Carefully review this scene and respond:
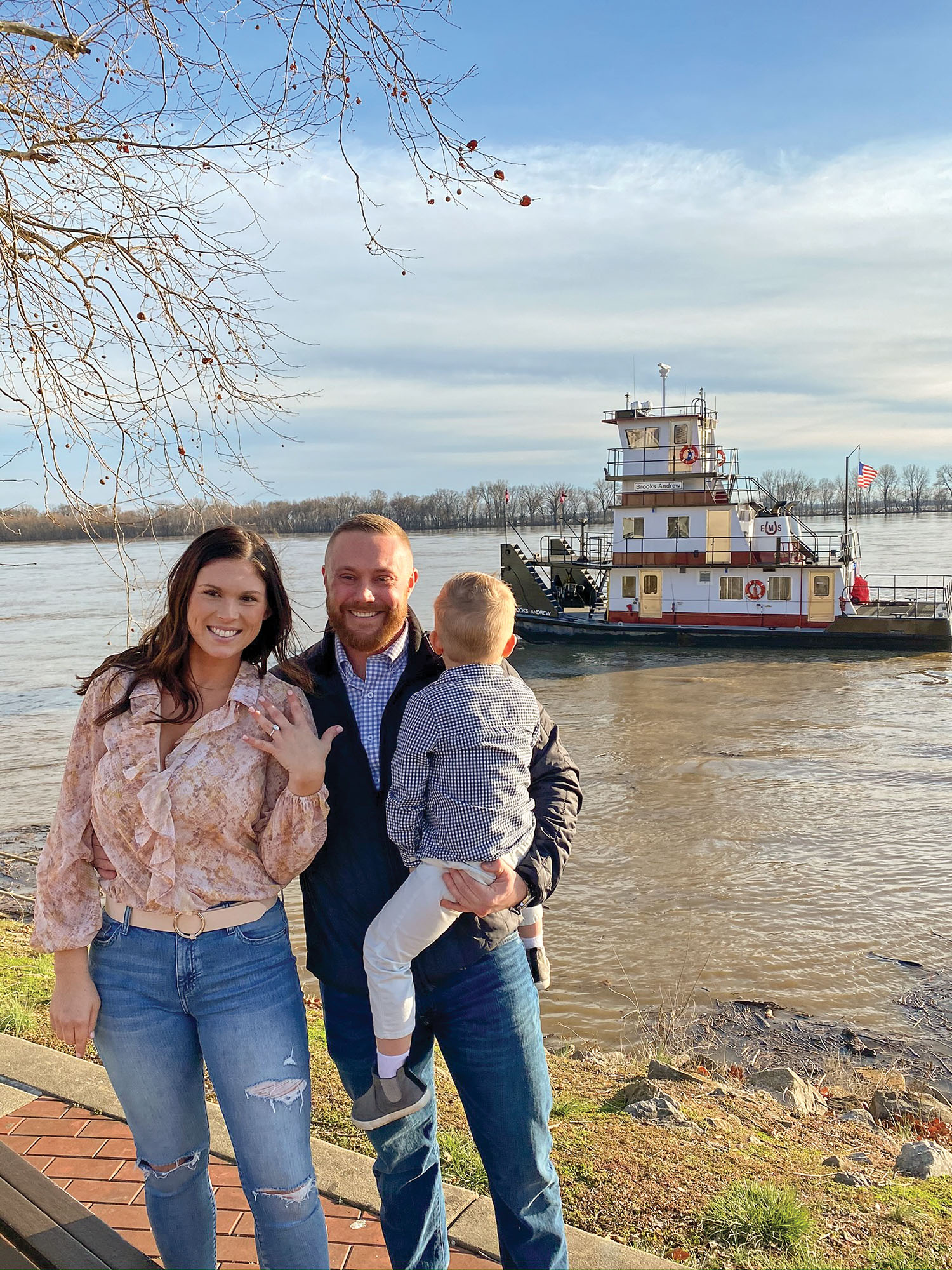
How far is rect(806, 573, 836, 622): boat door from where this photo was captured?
26.6 meters

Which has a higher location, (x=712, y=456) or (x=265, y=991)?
(x=712, y=456)

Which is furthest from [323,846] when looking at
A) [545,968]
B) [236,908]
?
[545,968]

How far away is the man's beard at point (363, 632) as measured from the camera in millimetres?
2510

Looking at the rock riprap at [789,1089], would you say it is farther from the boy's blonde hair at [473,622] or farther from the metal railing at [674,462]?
the metal railing at [674,462]

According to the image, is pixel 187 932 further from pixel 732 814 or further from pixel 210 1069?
pixel 732 814

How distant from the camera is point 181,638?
239 centimetres

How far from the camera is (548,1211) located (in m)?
2.36

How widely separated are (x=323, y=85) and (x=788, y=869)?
365 inches

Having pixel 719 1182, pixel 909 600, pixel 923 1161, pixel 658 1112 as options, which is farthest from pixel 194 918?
pixel 909 600

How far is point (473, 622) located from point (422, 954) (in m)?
0.89

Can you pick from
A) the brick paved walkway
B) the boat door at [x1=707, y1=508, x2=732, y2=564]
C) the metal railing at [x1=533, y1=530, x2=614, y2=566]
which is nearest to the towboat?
the boat door at [x1=707, y1=508, x2=732, y2=564]

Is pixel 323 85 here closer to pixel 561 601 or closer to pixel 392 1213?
pixel 392 1213

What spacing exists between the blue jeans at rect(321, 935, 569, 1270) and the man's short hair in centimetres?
116

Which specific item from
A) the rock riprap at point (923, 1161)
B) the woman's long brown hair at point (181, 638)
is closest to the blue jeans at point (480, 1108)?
the woman's long brown hair at point (181, 638)
